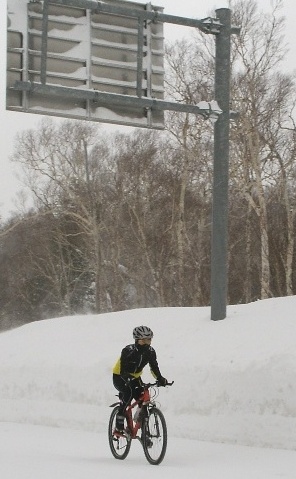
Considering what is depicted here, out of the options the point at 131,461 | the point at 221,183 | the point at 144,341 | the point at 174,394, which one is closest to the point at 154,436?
the point at 131,461

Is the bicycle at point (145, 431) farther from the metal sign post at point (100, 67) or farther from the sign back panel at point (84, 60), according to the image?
the sign back panel at point (84, 60)

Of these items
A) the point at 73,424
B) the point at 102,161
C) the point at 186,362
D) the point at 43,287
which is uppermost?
the point at 102,161

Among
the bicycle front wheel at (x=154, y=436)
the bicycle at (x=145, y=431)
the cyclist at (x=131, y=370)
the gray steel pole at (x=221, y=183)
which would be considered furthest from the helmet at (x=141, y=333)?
the gray steel pole at (x=221, y=183)

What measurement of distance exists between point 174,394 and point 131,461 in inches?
114

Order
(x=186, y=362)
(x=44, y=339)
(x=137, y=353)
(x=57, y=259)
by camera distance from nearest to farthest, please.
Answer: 1. (x=137, y=353)
2. (x=186, y=362)
3. (x=44, y=339)
4. (x=57, y=259)

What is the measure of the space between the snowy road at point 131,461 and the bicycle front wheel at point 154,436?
0.15 metres

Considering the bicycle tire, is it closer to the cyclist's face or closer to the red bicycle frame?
the red bicycle frame

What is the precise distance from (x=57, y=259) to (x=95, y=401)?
146 ft

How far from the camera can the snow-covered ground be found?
12.4m

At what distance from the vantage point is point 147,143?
165ft

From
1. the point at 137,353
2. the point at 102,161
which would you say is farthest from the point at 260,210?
the point at 137,353

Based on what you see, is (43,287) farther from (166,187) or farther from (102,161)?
(166,187)

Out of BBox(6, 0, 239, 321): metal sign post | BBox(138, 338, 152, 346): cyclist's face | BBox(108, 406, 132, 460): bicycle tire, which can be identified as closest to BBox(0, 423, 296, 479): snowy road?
BBox(108, 406, 132, 460): bicycle tire

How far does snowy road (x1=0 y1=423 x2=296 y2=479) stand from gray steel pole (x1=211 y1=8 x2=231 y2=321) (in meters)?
3.42
